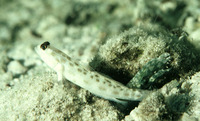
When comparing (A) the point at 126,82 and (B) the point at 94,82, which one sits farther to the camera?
(A) the point at 126,82

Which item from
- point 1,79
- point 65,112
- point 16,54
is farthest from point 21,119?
point 16,54

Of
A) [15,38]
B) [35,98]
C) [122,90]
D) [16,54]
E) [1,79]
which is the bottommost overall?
[15,38]

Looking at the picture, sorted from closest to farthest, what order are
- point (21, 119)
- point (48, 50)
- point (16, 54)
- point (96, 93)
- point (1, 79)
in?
point (21, 119), point (96, 93), point (48, 50), point (1, 79), point (16, 54)

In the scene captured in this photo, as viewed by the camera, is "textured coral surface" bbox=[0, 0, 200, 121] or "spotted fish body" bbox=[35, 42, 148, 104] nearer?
"textured coral surface" bbox=[0, 0, 200, 121]

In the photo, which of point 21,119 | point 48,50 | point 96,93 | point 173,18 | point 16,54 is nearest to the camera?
point 21,119

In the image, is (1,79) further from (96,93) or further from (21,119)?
(96,93)

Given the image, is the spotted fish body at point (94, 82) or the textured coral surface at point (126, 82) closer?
the textured coral surface at point (126, 82)

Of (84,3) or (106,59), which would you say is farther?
(84,3)

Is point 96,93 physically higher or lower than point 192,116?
lower
